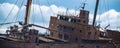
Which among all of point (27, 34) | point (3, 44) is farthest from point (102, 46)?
point (3, 44)

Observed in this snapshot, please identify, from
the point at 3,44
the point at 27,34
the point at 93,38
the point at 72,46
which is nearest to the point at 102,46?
the point at 93,38

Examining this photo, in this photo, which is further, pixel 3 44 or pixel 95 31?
pixel 95 31

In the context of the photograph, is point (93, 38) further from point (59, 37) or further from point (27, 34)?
point (27, 34)

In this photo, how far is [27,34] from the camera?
1797 inches

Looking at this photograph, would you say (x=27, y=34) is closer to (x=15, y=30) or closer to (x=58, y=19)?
(x=15, y=30)

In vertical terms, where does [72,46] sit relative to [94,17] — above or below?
below

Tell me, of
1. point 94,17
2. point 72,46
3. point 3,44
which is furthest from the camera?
point 94,17

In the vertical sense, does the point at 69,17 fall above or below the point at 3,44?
above

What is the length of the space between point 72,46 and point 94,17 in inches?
370

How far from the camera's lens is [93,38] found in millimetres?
50938

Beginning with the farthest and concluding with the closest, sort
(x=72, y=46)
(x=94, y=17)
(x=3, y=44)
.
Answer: (x=94, y=17), (x=72, y=46), (x=3, y=44)

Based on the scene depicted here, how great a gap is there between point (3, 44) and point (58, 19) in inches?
436

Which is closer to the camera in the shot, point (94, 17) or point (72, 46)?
point (72, 46)

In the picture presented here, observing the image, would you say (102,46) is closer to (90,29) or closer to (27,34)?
(90,29)
